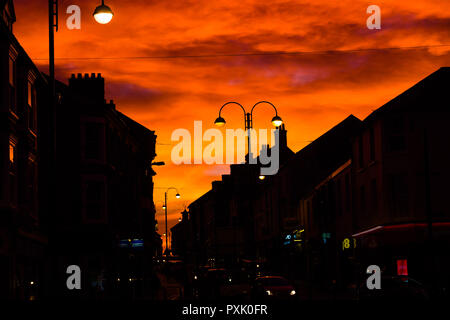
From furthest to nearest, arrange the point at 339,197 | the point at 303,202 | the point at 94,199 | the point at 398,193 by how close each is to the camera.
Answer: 1. the point at 303,202
2. the point at 339,197
3. the point at 398,193
4. the point at 94,199

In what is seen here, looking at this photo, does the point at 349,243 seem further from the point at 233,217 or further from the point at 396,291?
the point at 233,217

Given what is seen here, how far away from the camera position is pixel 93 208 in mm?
42344

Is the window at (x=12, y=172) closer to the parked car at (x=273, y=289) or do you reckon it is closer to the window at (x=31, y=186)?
the window at (x=31, y=186)

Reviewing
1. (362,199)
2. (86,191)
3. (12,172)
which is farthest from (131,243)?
(362,199)

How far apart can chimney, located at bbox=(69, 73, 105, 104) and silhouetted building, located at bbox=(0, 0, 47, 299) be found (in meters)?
13.1

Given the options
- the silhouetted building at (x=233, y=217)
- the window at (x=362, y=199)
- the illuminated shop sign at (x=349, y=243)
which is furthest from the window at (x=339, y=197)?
the silhouetted building at (x=233, y=217)

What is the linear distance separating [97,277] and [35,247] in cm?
1174

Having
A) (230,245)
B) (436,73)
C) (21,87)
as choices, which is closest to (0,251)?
(21,87)

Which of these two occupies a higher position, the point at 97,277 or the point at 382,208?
the point at 382,208

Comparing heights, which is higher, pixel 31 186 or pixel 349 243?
pixel 31 186

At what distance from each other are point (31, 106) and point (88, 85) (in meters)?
16.6

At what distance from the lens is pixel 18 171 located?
30.4 meters

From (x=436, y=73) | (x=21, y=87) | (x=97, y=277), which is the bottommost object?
(x=97, y=277)
